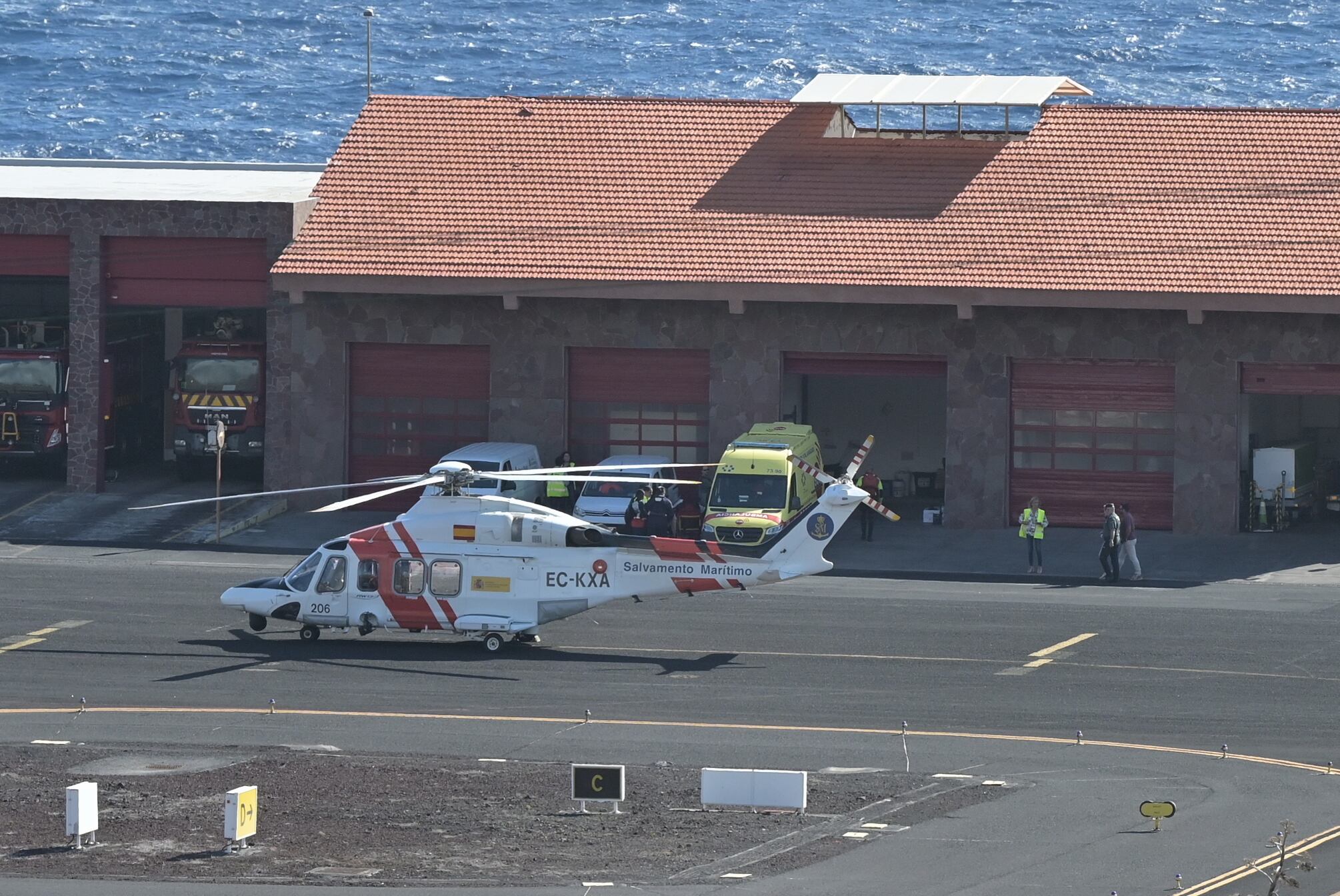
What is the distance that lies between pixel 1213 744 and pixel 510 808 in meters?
10.1

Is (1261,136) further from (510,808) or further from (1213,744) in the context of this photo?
(510,808)

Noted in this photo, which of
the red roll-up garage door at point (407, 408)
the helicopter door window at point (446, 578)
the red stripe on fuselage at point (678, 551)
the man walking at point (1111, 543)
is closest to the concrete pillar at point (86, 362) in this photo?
the red roll-up garage door at point (407, 408)

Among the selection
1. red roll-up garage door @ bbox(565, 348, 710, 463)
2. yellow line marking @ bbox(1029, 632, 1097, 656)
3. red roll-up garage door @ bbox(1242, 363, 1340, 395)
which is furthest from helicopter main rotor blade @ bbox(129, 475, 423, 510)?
red roll-up garage door @ bbox(1242, 363, 1340, 395)

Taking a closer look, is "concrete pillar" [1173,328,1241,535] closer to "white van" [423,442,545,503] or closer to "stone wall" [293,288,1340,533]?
"stone wall" [293,288,1340,533]

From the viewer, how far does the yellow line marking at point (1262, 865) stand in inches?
878

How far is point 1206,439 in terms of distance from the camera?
46.0 m

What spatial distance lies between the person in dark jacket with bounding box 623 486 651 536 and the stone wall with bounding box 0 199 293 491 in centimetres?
916

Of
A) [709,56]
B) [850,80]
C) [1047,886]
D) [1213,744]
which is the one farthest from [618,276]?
[709,56]

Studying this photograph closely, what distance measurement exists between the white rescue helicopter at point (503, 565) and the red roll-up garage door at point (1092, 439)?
12.8 metres

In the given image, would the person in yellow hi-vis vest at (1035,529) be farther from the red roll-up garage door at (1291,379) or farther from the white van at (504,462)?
the white van at (504,462)

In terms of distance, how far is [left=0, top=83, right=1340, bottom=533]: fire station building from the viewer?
45969mm

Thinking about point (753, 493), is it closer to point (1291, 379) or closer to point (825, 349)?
point (825, 349)

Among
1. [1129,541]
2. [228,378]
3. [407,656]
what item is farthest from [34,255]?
[1129,541]

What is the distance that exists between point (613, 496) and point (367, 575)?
37.2 ft
